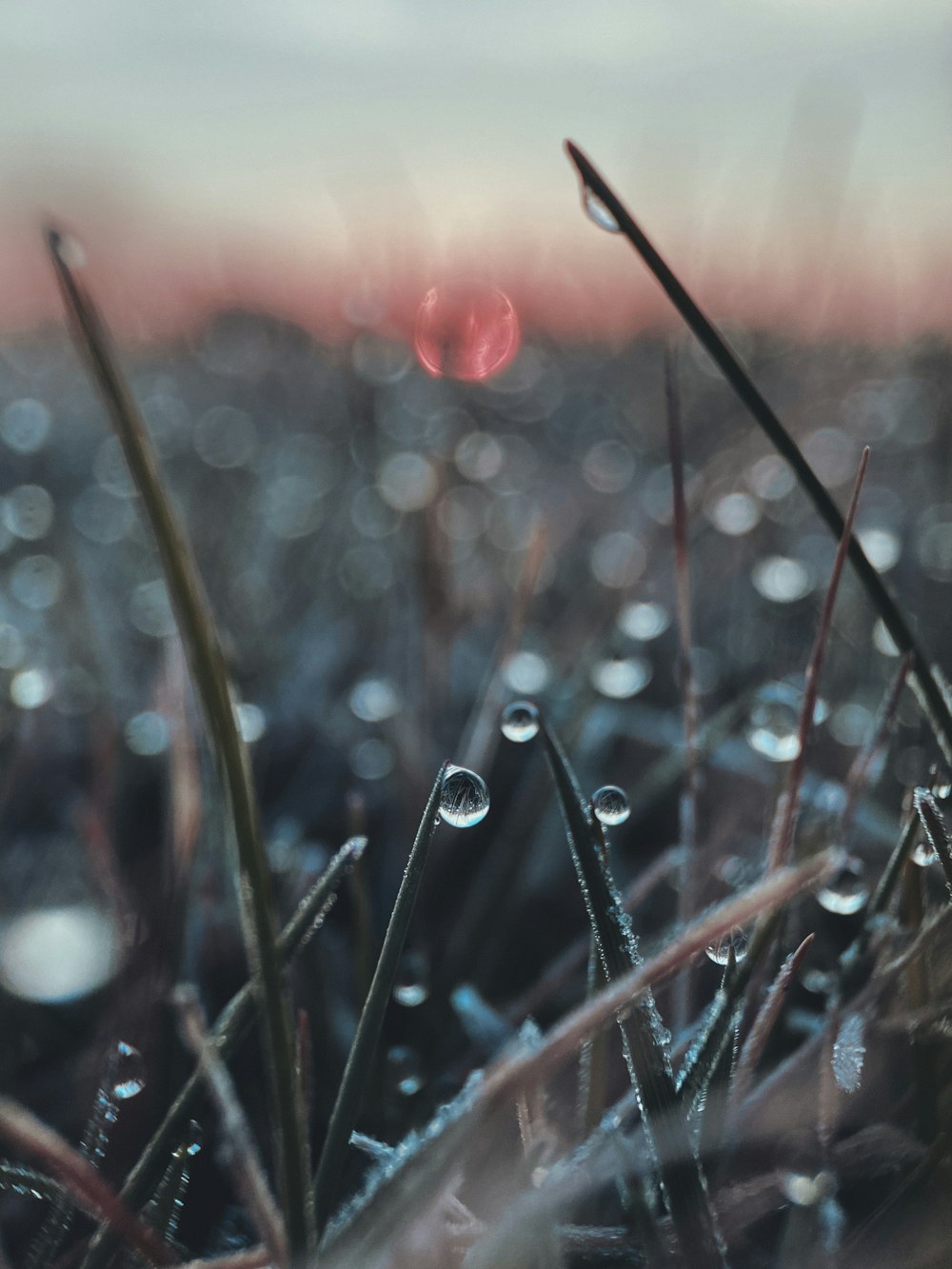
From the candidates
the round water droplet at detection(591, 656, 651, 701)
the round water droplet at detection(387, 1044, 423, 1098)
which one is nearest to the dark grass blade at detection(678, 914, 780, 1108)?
the round water droplet at detection(387, 1044, 423, 1098)

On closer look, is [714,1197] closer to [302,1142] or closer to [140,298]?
[302,1142]

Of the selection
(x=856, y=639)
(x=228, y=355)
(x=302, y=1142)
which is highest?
(x=228, y=355)

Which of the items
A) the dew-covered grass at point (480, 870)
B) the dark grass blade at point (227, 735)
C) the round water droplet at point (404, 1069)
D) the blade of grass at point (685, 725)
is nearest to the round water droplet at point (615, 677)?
the dew-covered grass at point (480, 870)

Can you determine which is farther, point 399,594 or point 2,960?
point 399,594

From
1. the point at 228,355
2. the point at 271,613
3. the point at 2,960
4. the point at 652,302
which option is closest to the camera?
the point at 2,960

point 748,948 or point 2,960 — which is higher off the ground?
point 748,948

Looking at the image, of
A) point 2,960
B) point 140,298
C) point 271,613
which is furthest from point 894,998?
point 140,298
